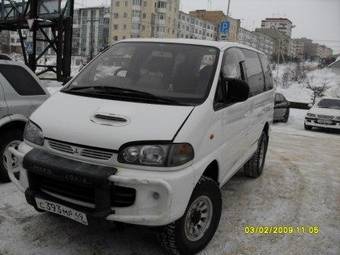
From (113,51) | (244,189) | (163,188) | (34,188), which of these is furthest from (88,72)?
(244,189)

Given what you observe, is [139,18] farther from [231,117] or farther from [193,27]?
[231,117]

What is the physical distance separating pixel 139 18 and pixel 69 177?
278 feet

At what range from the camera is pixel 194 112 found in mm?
3602

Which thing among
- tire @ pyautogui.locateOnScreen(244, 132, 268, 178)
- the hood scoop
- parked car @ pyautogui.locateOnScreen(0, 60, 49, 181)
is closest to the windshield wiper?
the hood scoop

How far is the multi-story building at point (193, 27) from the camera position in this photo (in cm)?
9619

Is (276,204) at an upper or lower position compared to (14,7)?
lower

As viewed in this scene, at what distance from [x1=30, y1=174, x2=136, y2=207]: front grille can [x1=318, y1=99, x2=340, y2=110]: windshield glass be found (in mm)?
14425

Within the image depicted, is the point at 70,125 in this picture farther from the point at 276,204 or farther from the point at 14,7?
the point at 14,7

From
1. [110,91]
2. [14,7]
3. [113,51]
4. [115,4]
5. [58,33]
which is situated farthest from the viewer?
[115,4]

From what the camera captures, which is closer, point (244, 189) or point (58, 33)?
point (244, 189)

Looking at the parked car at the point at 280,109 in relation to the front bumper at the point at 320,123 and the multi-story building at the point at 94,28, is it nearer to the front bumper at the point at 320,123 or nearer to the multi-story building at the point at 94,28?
the front bumper at the point at 320,123

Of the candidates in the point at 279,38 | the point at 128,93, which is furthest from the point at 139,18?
the point at 128,93

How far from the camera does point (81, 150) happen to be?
3.40 metres

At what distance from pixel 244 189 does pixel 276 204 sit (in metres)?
0.66
